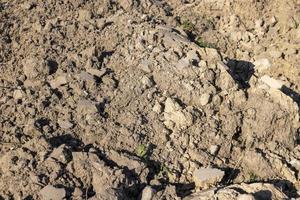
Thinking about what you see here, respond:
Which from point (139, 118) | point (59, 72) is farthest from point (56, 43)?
point (139, 118)

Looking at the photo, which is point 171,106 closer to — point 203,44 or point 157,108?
point 157,108

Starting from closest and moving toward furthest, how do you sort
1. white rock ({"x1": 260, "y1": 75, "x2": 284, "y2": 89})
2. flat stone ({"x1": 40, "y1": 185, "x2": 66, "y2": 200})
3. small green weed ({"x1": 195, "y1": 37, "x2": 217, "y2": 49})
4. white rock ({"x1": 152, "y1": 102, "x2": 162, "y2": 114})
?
flat stone ({"x1": 40, "y1": 185, "x2": 66, "y2": 200}) < white rock ({"x1": 152, "y1": 102, "x2": 162, "y2": 114}) < white rock ({"x1": 260, "y1": 75, "x2": 284, "y2": 89}) < small green weed ({"x1": 195, "y1": 37, "x2": 217, "y2": 49})

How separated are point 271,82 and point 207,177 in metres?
1.68

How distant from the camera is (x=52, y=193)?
4305 mm

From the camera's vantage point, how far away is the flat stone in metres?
4.30

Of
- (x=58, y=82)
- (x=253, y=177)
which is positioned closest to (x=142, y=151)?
(x=253, y=177)

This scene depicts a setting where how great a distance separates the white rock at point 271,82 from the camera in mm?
5801

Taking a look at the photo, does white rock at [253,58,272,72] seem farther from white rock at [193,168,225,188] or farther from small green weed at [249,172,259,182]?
white rock at [193,168,225,188]

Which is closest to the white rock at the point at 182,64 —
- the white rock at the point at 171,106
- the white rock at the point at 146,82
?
the white rock at the point at 146,82

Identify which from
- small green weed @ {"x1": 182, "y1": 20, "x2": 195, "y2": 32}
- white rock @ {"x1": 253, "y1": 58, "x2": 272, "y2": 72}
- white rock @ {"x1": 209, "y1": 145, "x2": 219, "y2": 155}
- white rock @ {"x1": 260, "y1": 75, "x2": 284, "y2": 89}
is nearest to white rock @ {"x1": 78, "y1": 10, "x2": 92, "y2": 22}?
small green weed @ {"x1": 182, "y1": 20, "x2": 195, "y2": 32}

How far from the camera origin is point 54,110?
522 cm

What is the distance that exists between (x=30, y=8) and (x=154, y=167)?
3.03m

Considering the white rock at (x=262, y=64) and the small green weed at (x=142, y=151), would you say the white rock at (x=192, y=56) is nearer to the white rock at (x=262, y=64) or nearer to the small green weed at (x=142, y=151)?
the white rock at (x=262, y=64)

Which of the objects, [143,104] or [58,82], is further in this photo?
[58,82]
